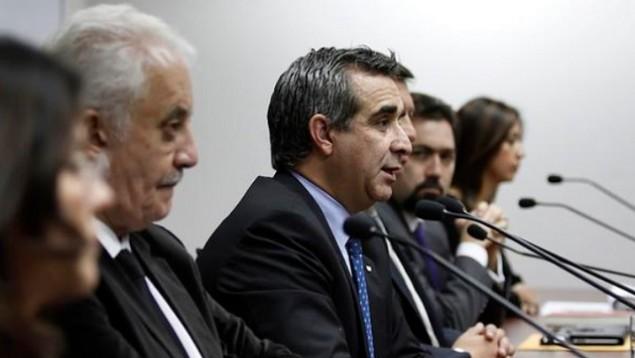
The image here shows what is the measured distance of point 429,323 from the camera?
2.62m

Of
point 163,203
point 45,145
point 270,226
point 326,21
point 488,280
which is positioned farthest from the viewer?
point 326,21

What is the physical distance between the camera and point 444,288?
10.3 ft

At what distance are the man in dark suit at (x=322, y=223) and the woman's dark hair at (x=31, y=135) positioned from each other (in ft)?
4.05

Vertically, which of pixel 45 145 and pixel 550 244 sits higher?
pixel 45 145

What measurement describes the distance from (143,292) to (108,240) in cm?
9

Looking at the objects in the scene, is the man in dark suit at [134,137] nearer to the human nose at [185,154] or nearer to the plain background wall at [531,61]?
the human nose at [185,154]

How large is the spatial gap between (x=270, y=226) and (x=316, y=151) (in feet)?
0.84

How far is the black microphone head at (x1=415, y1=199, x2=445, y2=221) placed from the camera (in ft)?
6.17

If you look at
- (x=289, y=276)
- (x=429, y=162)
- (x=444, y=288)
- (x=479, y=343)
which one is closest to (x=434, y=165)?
(x=429, y=162)

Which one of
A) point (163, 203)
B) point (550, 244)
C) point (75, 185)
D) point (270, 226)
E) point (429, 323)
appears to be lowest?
point (550, 244)

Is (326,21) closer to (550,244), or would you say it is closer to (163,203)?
(550,244)

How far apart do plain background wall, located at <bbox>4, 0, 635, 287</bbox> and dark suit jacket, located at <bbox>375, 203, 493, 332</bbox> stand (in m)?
1.70

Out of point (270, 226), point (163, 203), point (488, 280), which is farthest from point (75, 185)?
point (488, 280)

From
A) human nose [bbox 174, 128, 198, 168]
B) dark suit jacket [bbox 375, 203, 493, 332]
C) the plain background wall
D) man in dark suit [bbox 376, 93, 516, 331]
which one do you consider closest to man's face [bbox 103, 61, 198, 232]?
human nose [bbox 174, 128, 198, 168]
